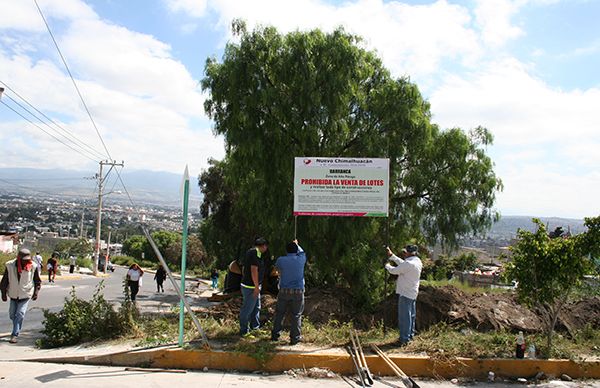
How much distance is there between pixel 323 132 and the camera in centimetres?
1230

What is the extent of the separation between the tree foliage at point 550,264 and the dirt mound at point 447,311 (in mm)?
2739

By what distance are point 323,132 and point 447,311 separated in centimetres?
510

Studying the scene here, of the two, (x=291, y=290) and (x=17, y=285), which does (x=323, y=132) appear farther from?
(x=17, y=285)

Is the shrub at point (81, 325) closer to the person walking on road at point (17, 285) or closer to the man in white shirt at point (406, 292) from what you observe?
the person walking on road at point (17, 285)

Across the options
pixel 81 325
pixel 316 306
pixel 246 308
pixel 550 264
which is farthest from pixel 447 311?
pixel 81 325

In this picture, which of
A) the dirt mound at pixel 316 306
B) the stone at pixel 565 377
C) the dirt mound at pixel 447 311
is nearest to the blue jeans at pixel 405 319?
the stone at pixel 565 377

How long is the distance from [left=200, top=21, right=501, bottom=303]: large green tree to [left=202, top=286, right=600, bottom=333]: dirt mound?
3.09 ft

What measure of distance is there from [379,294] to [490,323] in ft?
10.5

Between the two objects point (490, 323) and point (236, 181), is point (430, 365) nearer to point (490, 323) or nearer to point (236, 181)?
point (490, 323)

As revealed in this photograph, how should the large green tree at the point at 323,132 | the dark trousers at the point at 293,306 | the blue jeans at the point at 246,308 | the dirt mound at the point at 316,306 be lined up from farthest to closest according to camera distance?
the large green tree at the point at 323,132, the dirt mound at the point at 316,306, the blue jeans at the point at 246,308, the dark trousers at the point at 293,306

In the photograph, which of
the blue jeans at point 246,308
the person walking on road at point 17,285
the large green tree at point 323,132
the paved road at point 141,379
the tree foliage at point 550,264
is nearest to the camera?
the paved road at point 141,379

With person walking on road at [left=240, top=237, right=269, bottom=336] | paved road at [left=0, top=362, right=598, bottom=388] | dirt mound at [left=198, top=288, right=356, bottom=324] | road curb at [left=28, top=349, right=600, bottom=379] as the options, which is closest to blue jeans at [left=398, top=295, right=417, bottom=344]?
road curb at [left=28, top=349, right=600, bottom=379]

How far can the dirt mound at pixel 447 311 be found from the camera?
1027 cm

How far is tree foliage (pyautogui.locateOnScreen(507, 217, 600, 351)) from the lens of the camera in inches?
279
